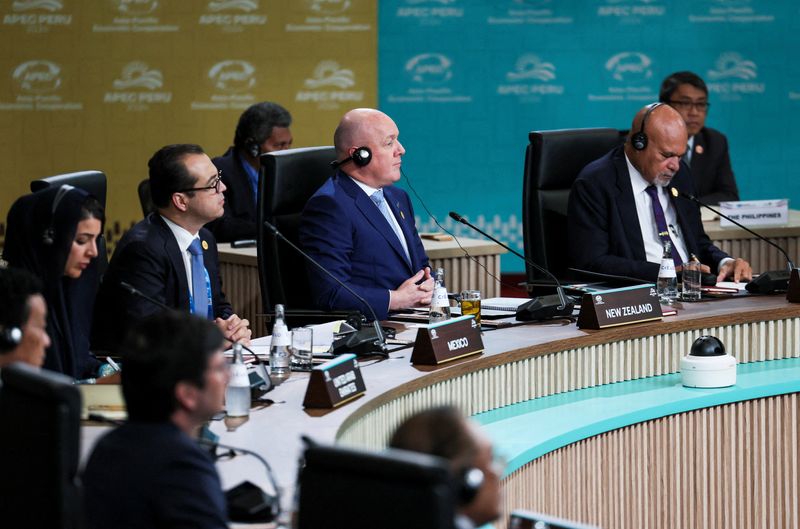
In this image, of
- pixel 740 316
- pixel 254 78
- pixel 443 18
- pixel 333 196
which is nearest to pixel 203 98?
pixel 254 78

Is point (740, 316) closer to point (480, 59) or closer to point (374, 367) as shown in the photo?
point (374, 367)

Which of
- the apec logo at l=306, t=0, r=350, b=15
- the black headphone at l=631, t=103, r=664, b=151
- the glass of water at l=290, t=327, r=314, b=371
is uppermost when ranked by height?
the apec logo at l=306, t=0, r=350, b=15

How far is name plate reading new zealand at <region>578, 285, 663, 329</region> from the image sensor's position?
3389 mm

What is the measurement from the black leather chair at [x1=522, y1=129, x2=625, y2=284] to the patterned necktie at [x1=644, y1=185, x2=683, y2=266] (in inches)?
11.2

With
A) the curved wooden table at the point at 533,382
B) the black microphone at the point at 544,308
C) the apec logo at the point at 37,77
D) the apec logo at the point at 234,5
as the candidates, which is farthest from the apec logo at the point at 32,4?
the curved wooden table at the point at 533,382

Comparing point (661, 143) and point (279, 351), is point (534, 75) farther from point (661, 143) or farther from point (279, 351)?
point (279, 351)

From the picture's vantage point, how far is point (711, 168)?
251 inches

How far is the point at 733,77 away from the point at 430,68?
6.00 ft

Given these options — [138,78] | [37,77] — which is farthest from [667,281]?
[37,77]

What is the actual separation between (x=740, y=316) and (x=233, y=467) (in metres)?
1.94

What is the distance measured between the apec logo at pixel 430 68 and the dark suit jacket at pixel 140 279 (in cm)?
410

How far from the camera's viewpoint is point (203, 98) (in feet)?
24.6

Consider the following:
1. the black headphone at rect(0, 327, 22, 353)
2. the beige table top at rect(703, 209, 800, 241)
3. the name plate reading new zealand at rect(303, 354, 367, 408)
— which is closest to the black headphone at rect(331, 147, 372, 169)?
the name plate reading new zealand at rect(303, 354, 367, 408)

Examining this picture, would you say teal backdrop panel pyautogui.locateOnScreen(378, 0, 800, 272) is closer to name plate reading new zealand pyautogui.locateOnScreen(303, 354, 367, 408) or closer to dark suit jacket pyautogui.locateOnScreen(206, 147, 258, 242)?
dark suit jacket pyautogui.locateOnScreen(206, 147, 258, 242)
